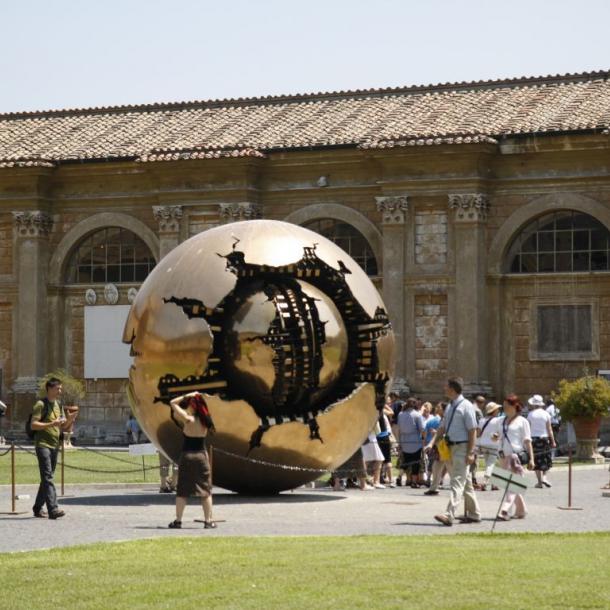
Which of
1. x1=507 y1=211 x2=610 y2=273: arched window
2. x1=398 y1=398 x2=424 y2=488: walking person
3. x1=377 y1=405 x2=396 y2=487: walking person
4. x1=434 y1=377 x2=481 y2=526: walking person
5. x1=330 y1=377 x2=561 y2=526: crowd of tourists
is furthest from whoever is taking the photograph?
x1=507 y1=211 x2=610 y2=273: arched window

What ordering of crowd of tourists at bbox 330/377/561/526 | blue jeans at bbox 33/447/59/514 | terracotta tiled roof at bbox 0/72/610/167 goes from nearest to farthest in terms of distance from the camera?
crowd of tourists at bbox 330/377/561/526 < blue jeans at bbox 33/447/59/514 < terracotta tiled roof at bbox 0/72/610/167

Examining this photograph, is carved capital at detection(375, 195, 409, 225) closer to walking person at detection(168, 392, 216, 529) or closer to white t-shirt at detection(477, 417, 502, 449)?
white t-shirt at detection(477, 417, 502, 449)

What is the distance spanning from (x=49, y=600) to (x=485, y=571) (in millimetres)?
3570

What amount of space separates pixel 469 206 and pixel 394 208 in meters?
2.01

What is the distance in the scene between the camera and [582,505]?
2450cm

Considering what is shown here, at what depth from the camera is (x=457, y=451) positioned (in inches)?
839

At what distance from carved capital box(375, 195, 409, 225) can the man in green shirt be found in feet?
84.9

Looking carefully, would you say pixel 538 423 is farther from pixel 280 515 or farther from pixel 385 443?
pixel 280 515

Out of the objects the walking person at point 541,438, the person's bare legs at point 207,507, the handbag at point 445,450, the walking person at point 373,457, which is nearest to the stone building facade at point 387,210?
the walking person at point 541,438

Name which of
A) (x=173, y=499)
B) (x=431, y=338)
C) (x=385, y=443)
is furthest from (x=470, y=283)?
(x=173, y=499)

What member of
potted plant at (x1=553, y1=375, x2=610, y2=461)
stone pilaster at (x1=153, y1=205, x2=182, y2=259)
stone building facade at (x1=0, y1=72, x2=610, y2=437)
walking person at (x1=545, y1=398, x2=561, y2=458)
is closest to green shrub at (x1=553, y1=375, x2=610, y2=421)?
potted plant at (x1=553, y1=375, x2=610, y2=461)

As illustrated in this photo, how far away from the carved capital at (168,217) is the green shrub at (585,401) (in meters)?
14.5

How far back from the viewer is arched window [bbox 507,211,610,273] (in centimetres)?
4622

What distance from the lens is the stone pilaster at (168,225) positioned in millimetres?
49906
